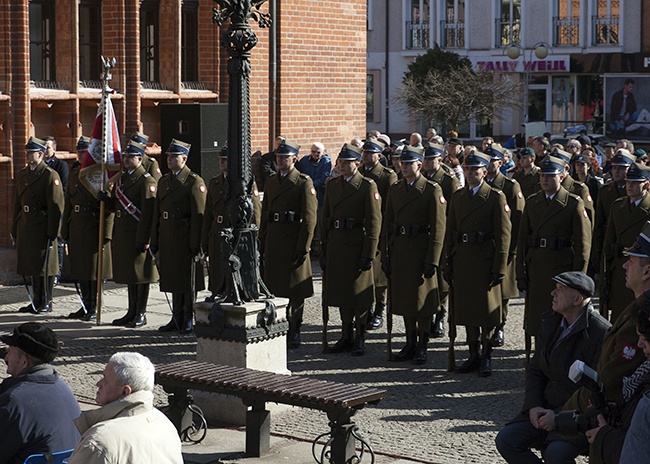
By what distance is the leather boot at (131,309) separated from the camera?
46.9ft

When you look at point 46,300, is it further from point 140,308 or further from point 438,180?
point 438,180

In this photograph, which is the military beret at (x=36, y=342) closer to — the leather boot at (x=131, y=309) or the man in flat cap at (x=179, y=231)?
the man in flat cap at (x=179, y=231)

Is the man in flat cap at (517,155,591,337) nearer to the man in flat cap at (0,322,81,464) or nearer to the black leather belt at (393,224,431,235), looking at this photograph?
the black leather belt at (393,224,431,235)

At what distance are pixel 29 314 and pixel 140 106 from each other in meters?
4.60

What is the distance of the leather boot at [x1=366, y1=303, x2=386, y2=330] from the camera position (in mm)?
14414

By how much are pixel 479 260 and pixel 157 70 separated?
8.51 metres

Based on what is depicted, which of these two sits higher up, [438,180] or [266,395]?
[438,180]

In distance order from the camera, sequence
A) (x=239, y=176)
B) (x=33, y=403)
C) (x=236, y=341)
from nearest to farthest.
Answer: (x=33, y=403) → (x=236, y=341) → (x=239, y=176)

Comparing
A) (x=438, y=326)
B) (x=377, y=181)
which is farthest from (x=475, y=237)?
(x=377, y=181)

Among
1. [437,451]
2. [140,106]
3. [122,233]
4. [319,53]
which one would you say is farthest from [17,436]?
[319,53]

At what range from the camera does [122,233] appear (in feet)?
47.3

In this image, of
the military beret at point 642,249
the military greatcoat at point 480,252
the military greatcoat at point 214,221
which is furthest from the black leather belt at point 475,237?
the military beret at point 642,249

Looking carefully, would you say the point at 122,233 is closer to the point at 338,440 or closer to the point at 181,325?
→ the point at 181,325

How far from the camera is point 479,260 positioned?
12.1 metres
